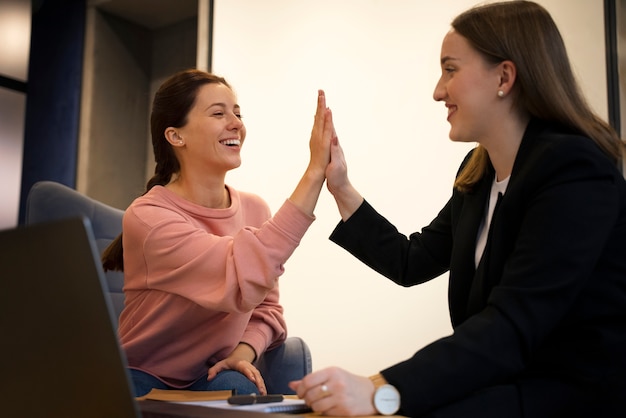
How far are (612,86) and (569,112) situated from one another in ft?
5.34

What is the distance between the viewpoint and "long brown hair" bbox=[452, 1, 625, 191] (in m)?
1.22

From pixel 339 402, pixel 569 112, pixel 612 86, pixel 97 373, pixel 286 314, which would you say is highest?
pixel 612 86

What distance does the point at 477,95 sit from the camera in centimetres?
133

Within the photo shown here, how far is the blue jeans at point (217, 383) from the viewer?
1632mm

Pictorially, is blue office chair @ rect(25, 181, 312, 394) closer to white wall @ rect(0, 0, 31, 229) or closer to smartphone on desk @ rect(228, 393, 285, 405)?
smartphone on desk @ rect(228, 393, 285, 405)

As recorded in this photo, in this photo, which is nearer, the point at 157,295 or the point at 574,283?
the point at 574,283

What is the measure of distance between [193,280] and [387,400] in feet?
2.68

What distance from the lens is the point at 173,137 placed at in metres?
2.00

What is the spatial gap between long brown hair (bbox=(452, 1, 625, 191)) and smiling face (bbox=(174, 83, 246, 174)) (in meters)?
0.83

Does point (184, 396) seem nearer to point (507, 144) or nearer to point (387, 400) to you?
point (387, 400)

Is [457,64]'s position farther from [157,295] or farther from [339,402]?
[157,295]

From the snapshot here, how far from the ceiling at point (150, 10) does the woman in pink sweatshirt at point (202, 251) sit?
2.54m

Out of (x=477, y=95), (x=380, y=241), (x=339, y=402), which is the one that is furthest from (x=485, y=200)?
(x=339, y=402)

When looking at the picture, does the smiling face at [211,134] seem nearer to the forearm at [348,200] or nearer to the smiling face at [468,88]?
the forearm at [348,200]
